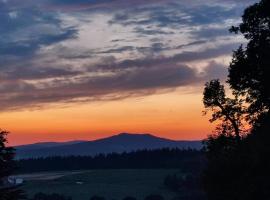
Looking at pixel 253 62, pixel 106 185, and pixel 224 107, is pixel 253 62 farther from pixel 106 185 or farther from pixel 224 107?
pixel 106 185

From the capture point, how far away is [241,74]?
46.8 meters

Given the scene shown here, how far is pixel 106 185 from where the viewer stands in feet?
529

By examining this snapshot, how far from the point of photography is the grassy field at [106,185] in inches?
5689

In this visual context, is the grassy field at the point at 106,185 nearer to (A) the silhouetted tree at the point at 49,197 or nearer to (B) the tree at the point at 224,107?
(A) the silhouetted tree at the point at 49,197

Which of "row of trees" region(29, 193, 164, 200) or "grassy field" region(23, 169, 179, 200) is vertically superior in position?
"grassy field" region(23, 169, 179, 200)

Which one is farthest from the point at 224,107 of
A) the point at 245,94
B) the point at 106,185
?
the point at 106,185

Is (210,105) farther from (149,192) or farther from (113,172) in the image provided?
(113,172)

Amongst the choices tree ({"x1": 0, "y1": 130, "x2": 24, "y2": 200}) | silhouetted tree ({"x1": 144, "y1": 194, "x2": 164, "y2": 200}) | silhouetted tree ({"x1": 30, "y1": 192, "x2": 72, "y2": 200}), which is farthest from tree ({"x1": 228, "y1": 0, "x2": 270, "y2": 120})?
silhouetted tree ({"x1": 30, "y1": 192, "x2": 72, "y2": 200})

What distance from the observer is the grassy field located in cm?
14450

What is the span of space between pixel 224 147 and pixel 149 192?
99.6 m

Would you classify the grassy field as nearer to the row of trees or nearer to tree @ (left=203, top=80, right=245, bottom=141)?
the row of trees

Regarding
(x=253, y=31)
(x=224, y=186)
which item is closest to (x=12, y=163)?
(x=224, y=186)

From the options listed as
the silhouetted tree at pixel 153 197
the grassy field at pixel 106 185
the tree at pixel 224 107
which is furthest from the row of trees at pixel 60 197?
the tree at pixel 224 107

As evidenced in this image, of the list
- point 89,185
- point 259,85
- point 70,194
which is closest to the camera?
point 259,85
